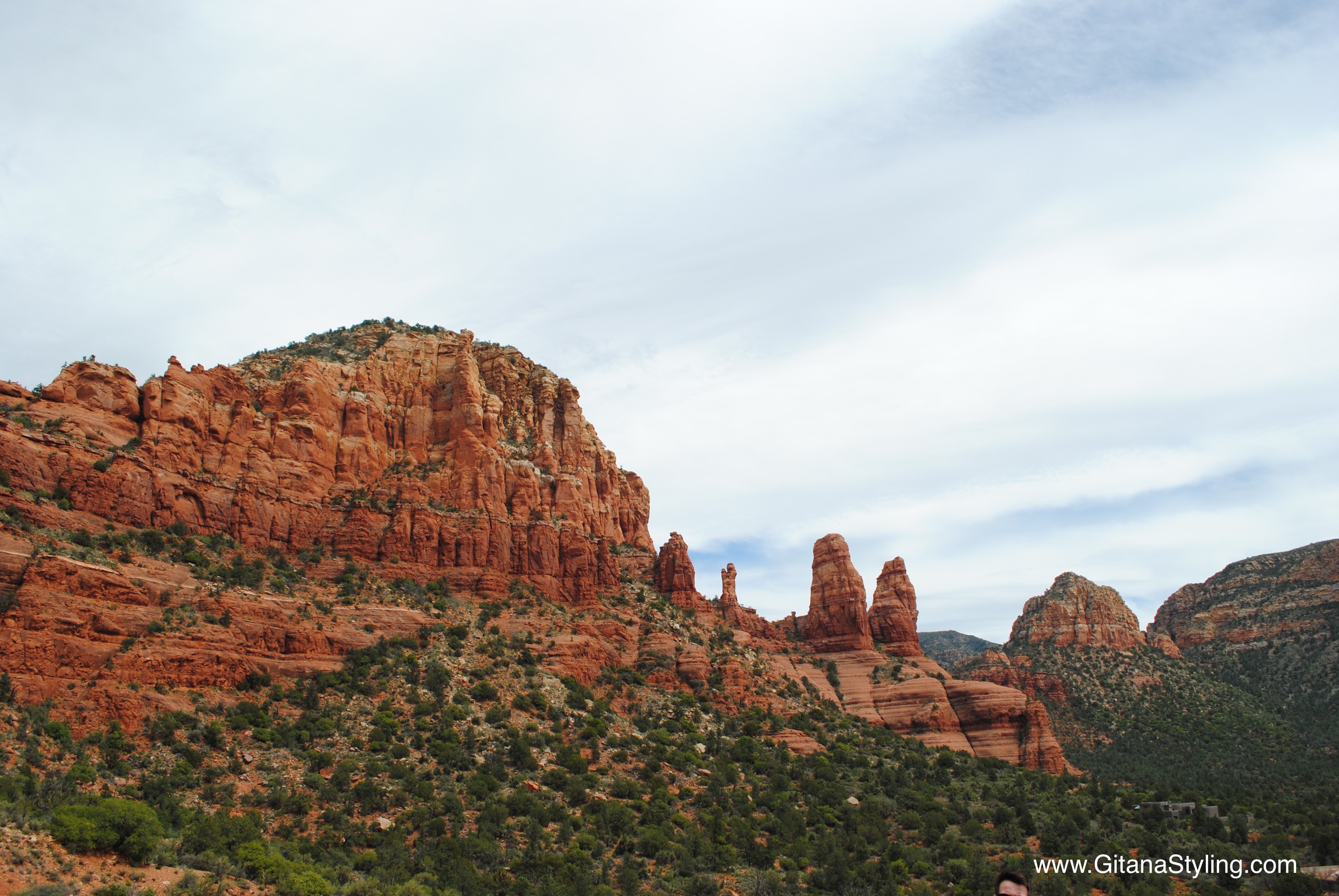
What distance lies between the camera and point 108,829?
27.0 metres

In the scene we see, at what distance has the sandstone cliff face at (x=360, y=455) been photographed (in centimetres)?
4884

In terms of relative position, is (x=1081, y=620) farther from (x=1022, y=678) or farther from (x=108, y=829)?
(x=108, y=829)

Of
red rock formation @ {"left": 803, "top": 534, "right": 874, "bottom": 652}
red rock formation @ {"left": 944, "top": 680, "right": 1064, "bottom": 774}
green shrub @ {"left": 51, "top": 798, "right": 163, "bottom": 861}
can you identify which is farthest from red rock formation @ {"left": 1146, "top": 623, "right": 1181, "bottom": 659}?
green shrub @ {"left": 51, "top": 798, "right": 163, "bottom": 861}

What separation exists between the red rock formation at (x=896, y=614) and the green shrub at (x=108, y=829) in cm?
7531

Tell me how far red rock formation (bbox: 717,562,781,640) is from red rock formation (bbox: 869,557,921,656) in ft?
38.9

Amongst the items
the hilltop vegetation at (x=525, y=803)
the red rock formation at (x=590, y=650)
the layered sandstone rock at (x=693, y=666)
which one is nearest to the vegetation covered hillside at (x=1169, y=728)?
the hilltop vegetation at (x=525, y=803)

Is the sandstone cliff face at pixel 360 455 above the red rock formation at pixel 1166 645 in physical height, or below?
above

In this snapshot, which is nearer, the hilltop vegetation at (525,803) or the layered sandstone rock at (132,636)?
the hilltop vegetation at (525,803)

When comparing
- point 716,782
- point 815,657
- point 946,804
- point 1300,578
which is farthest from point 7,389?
point 1300,578

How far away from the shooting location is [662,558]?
83.2 metres

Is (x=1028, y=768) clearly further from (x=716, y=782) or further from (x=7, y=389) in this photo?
(x=7, y=389)

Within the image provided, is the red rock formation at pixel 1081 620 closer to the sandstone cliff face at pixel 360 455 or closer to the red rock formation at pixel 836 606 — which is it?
the red rock formation at pixel 836 606

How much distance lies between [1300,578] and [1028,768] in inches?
2821

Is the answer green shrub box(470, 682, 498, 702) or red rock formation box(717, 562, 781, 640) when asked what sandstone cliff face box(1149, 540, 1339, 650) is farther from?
green shrub box(470, 682, 498, 702)
